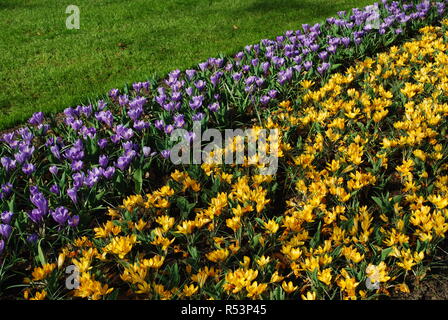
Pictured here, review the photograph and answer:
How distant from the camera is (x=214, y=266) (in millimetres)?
2393

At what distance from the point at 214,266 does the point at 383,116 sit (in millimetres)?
1986

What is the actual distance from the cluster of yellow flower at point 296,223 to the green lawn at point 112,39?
227cm

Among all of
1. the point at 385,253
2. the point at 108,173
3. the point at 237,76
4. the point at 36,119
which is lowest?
the point at 385,253

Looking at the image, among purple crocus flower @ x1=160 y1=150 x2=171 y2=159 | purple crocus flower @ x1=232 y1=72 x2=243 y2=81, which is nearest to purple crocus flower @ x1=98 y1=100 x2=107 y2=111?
purple crocus flower @ x1=160 y1=150 x2=171 y2=159

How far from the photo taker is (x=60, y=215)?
2.42 m

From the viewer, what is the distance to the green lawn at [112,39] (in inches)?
195

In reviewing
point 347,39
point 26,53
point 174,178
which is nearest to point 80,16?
point 26,53

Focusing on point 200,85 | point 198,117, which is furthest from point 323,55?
point 198,117

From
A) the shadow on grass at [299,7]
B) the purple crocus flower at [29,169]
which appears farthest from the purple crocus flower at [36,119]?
the shadow on grass at [299,7]

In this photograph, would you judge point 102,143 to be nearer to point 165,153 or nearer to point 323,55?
point 165,153

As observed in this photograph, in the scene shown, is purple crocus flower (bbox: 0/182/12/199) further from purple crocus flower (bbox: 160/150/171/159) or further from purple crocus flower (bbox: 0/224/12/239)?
purple crocus flower (bbox: 160/150/171/159)

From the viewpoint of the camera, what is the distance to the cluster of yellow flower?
215 centimetres

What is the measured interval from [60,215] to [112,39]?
14.7 ft

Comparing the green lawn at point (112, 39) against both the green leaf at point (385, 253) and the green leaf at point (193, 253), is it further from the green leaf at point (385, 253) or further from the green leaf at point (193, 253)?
the green leaf at point (385, 253)
